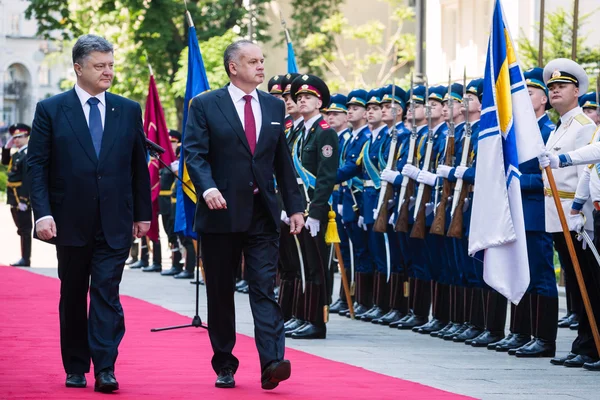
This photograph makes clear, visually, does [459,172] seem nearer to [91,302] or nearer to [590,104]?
[590,104]

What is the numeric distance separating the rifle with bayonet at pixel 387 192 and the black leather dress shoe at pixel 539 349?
2391mm

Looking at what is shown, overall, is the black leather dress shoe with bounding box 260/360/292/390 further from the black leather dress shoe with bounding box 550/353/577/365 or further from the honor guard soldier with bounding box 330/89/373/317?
the honor guard soldier with bounding box 330/89/373/317

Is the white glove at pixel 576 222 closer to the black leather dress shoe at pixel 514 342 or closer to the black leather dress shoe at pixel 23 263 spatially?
the black leather dress shoe at pixel 514 342

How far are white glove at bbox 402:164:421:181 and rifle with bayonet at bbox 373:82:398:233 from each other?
0.50 metres

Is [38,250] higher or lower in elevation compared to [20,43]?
lower

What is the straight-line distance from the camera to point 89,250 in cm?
779

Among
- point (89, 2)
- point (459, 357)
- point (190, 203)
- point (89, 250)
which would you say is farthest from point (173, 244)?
point (89, 2)

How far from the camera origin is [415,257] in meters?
12.1

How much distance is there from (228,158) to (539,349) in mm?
3336

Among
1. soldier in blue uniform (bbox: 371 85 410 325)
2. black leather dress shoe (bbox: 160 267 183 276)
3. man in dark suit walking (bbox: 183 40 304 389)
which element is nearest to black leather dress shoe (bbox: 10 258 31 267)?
black leather dress shoe (bbox: 160 267 183 276)

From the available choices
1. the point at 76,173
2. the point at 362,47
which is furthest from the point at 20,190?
the point at 362,47

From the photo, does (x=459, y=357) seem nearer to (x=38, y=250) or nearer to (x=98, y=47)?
(x=98, y=47)

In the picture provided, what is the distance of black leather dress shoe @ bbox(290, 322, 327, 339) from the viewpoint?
36.5ft

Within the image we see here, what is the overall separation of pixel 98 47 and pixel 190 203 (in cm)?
483
